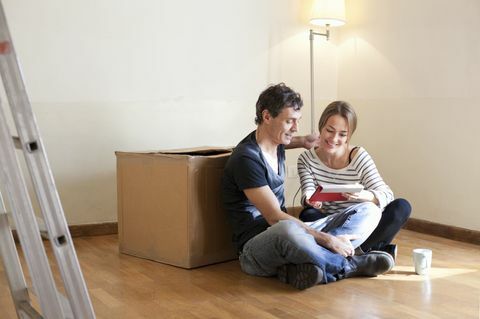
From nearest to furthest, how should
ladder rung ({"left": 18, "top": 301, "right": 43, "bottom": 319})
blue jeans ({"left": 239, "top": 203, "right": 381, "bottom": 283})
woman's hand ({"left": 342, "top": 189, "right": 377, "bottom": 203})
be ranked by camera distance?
ladder rung ({"left": 18, "top": 301, "right": 43, "bottom": 319}) < blue jeans ({"left": 239, "top": 203, "right": 381, "bottom": 283}) < woman's hand ({"left": 342, "top": 189, "right": 377, "bottom": 203})

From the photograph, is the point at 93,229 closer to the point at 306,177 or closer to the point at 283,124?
the point at 306,177

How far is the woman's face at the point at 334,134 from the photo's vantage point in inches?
120

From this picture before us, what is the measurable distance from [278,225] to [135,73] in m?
1.60

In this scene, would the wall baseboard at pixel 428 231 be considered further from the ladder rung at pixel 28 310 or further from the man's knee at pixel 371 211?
the ladder rung at pixel 28 310

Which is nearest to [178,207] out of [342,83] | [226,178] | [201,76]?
[226,178]

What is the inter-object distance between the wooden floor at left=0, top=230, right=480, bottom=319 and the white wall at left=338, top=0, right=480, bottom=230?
28.3 inches

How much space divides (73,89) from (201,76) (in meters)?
0.83

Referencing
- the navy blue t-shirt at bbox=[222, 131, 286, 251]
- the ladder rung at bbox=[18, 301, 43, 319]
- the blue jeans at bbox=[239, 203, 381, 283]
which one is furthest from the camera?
the navy blue t-shirt at bbox=[222, 131, 286, 251]

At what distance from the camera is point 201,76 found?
4133 mm

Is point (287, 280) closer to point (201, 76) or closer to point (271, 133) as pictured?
point (271, 133)

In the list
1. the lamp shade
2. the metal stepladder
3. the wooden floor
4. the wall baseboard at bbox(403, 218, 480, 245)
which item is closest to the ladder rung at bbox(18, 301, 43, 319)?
the metal stepladder

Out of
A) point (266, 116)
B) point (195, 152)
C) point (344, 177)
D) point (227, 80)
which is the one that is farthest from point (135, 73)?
point (344, 177)

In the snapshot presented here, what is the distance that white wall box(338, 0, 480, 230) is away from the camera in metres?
3.74

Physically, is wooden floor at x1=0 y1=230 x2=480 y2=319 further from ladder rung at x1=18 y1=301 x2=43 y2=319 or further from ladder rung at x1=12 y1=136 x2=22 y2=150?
ladder rung at x1=12 y1=136 x2=22 y2=150
